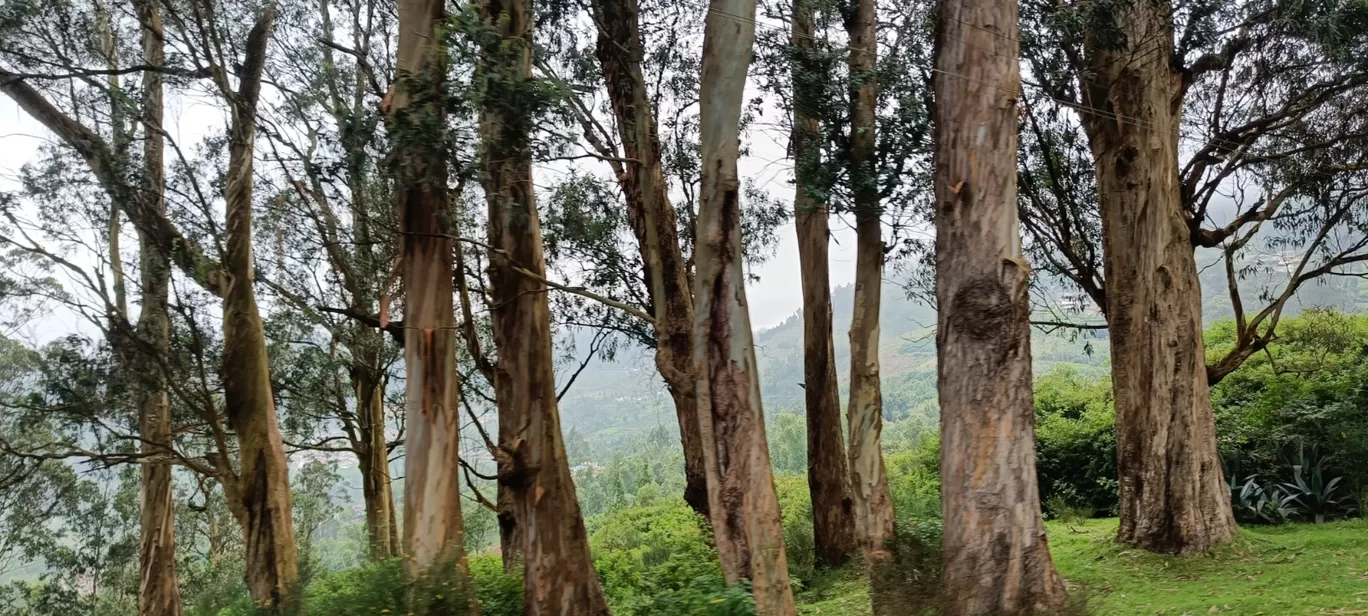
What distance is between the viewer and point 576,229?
464 inches

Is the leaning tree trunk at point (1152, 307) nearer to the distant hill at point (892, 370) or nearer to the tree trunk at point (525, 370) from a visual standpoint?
the tree trunk at point (525, 370)

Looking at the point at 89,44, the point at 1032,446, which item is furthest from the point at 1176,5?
the point at 89,44

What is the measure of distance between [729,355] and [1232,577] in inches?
178

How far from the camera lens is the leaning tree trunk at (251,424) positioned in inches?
425

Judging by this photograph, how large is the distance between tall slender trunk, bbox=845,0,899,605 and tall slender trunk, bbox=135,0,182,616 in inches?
382

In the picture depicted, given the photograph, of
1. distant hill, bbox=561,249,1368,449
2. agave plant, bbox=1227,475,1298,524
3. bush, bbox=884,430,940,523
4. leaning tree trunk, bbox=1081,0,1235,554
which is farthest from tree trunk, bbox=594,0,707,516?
distant hill, bbox=561,249,1368,449

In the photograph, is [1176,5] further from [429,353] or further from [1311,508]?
[429,353]

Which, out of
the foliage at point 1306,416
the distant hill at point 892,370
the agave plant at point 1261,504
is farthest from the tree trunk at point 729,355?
the distant hill at point 892,370

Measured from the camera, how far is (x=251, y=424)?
11141 millimetres

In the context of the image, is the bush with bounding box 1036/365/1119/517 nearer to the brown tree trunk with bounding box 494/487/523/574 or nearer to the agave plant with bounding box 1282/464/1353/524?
the agave plant with bounding box 1282/464/1353/524

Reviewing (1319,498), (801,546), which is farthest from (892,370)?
(1319,498)

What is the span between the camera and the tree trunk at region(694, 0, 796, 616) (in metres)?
6.97

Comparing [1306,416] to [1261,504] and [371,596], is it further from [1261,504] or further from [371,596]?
[371,596]

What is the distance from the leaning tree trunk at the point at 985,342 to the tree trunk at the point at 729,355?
1399 mm
